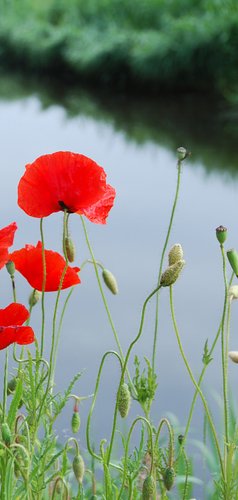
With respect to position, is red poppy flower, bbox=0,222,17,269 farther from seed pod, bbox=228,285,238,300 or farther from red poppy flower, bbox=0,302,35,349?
seed pod, bbox=228,285,238,300

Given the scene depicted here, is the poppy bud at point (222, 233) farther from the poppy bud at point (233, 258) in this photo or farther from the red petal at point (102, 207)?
the red petal at point (102, 207)

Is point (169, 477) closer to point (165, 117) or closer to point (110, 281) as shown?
point (110, 281)

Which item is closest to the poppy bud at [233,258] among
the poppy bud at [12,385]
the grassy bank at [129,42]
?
the poppy bud at [12,385]

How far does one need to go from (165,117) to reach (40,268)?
9.16 metres

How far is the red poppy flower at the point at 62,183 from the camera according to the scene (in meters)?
1.06

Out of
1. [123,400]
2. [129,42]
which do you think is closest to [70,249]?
[123,400]

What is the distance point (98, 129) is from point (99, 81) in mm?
3794

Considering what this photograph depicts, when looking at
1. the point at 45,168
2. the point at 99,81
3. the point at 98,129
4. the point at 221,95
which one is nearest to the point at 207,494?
the point at 45,168

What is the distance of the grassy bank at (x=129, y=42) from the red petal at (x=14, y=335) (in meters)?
8.97

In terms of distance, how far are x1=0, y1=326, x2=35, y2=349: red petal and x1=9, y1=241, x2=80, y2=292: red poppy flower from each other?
0.10m

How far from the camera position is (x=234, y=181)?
6.67 meters

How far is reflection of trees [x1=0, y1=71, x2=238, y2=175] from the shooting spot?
7.89 metres

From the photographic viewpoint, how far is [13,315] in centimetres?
101

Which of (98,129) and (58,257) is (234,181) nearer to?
(98,129)
